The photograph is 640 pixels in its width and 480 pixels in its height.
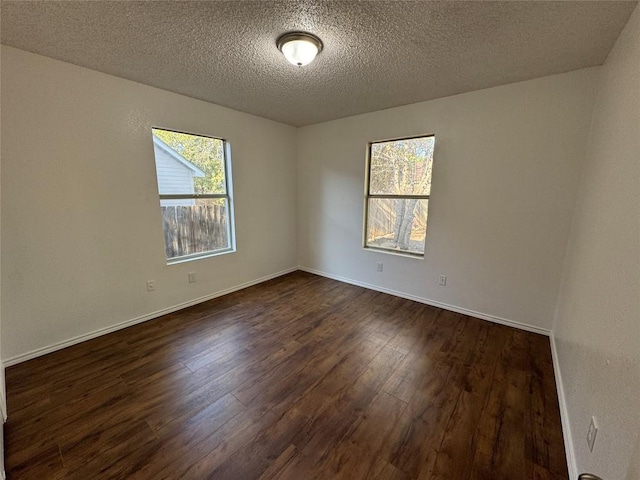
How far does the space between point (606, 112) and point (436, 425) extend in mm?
2414

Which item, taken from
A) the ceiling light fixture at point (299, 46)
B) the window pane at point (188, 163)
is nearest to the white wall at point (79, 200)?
the window pane at point (188, 163)

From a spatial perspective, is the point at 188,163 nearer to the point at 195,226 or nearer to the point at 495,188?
the point at 195,226

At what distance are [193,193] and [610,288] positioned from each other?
3639 mm

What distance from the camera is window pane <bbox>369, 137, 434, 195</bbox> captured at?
319cm

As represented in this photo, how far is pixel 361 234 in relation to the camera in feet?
12.6

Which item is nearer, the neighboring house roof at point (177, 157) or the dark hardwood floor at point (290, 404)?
the dark hardwood floor at point (290, 404)

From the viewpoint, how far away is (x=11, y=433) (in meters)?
1.53

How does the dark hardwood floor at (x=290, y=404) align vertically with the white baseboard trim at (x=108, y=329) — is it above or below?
below

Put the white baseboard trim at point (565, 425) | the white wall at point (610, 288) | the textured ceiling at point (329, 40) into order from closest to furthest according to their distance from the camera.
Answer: the white wall at point (610, 288) → the white baseboard trim at point (565, 425) → the textured ceiling at point (329, 40)

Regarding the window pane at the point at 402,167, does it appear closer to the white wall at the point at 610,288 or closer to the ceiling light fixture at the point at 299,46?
the white wall at the point at 610,288

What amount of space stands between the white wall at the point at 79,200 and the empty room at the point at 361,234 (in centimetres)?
2

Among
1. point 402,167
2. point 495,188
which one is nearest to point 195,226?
point 402,167

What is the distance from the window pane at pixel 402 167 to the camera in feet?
10.5

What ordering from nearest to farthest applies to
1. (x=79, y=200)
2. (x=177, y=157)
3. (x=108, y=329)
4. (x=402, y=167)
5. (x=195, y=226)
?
(x=79, y=200) → (x=108, y=329) → (x=177, y=157) → (x=195, y=226) → (x=402, y=167)
